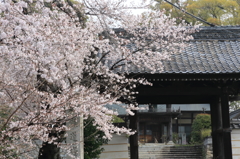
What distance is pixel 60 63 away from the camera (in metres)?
6.10

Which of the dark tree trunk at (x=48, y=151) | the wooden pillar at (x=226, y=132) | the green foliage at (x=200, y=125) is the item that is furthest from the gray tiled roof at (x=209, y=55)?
the green foliage at (x=200, y=125)

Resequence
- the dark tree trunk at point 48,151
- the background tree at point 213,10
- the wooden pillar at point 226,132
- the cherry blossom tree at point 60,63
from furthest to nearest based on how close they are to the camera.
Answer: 1. the background tree at point 213,10
2. the wooden pillar at point 226,132
3. the dark tree trunk at point 48,151
4. the cherry blossom tree at point 60,63

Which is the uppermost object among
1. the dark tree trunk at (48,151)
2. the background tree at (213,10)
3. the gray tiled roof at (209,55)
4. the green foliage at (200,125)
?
the background tree at (213,10)

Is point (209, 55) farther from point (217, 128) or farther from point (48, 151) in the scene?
point (48, 151)

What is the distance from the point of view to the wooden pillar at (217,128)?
8.66m

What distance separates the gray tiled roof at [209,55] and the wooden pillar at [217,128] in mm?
1168

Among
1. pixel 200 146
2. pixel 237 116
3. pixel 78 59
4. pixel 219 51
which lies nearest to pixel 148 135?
pixel 200 146

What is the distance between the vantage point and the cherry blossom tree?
473cm

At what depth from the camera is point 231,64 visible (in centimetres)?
804

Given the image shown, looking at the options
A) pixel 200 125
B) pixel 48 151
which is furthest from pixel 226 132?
pixel 200 125

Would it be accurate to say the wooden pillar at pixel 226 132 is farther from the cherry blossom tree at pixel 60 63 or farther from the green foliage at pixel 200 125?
the green foliage at pixel 200 125

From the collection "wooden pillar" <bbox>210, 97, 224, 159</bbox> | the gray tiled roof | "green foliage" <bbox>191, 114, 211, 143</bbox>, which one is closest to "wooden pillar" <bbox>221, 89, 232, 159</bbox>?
"wooden pillar" <bbox>210, 97, 224, 159</bbox>

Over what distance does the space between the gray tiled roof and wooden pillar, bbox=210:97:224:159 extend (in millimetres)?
1168

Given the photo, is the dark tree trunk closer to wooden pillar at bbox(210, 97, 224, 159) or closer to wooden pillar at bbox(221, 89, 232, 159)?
wooden pillar at bbox(221, 89, 232, 159)
